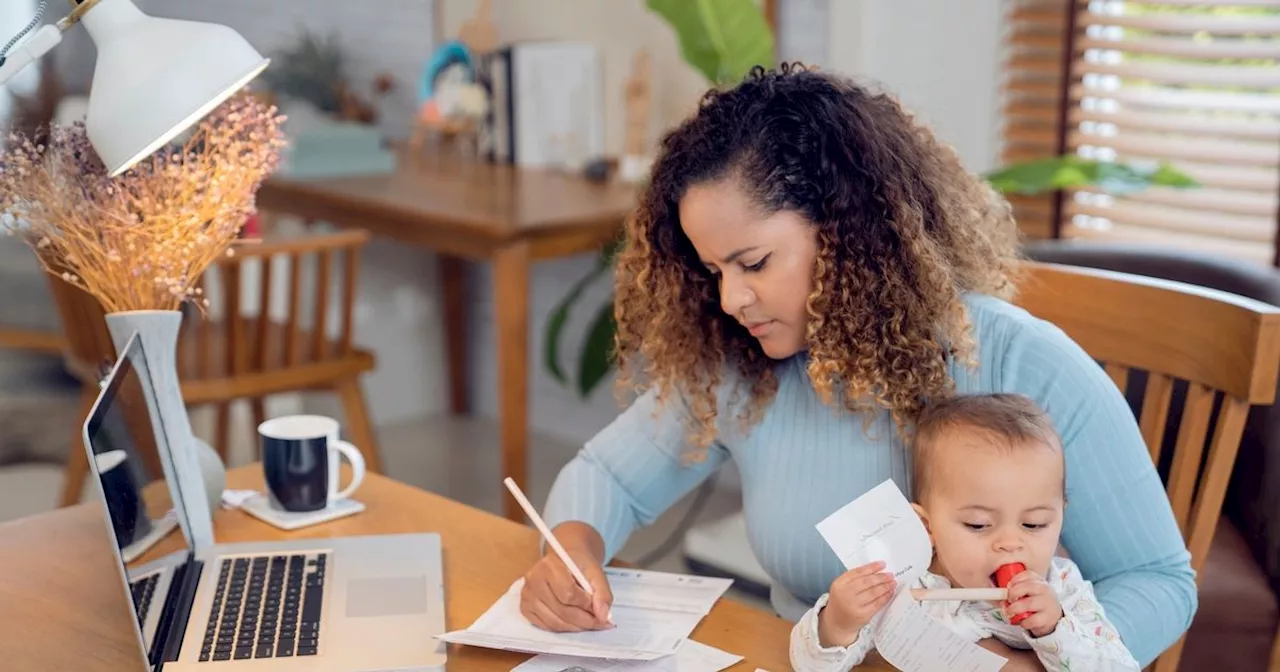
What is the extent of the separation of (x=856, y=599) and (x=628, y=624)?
26 cm

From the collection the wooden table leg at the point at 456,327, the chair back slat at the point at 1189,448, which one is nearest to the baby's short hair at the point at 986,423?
the chair back slat at the point at 1189,448

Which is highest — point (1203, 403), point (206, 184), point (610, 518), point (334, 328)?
point (206, 184)

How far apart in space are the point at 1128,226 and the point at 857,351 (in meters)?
1.64

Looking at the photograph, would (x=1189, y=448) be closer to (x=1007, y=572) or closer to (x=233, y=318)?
(x=1007, y=572)

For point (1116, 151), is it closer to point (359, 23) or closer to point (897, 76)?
point (897, 76)

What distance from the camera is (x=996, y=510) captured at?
1.14 m

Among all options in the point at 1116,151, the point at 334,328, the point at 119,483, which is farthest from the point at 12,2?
the point at 119,483

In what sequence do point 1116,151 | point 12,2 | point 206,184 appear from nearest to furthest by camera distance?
point 206,184
point 1116,151
point 12,2

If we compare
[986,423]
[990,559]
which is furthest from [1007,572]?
[986,423]

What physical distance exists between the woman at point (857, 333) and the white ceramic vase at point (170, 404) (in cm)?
39

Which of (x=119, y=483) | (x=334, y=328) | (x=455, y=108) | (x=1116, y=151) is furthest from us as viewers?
(x=334, y=328)

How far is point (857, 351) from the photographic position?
1.31m

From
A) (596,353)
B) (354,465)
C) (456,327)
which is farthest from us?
(456,327)

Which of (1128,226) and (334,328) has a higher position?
(1128,226)
